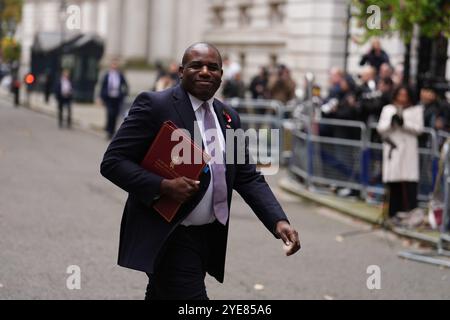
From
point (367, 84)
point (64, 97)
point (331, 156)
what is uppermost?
point (367, 84)

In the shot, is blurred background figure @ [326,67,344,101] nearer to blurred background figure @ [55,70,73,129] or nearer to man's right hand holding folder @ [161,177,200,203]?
blurred background figure @ [55,70,73,129]

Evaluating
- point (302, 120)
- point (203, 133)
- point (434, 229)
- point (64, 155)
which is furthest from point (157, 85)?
point (203, 133)

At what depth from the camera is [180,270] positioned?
508cm

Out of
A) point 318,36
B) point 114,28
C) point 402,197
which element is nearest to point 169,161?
point 402,197

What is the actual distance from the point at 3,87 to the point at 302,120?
45.7m

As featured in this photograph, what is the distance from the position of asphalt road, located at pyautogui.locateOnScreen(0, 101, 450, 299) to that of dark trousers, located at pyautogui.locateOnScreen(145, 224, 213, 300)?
271 cm

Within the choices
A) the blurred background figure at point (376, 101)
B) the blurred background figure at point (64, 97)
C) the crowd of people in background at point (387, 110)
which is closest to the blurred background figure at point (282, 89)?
the crowd of people in background at point (387, 110)

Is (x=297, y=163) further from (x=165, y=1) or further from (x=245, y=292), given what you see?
(x=165, y=1)

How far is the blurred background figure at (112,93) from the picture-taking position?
23.7 meters

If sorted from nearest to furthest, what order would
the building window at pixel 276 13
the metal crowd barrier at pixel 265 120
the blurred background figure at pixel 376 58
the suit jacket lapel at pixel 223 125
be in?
the suit jacket lapel at pixel 223 125 → the blurred background figure at pixel 376 58 → the metal crowd barrier at pixel 265 120 → the building window at pixel 276 13

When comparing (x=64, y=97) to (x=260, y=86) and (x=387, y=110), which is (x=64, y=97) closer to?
(x=260, y=86)

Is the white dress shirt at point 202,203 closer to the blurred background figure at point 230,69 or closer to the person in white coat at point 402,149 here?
the person in white coat at point 402,149

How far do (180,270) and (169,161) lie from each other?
0.57 m
